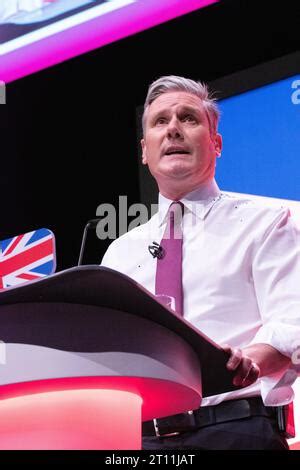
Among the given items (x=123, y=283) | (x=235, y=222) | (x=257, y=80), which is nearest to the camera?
(x=123, y=283)

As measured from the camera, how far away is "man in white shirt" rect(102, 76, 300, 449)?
1.42 meters

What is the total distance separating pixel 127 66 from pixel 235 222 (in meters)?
1.99

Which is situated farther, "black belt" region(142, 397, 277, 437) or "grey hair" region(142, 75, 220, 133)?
"grey hair" region(142, 75, 220, 133)

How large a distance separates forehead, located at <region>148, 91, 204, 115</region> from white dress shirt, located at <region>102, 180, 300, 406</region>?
0.27 meters

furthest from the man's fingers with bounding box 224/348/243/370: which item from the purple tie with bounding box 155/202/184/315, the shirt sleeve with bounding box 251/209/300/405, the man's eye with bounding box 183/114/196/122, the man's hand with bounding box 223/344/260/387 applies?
the man's eye with bounding box 183/114/196/122

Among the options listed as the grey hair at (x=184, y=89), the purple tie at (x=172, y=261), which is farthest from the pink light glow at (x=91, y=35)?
the purple tie at (x=172, y=261)

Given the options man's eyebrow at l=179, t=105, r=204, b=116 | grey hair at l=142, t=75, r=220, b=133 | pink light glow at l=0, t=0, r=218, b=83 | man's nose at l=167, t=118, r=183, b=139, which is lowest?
man's nose at l=167, t=118, r=183, b=139

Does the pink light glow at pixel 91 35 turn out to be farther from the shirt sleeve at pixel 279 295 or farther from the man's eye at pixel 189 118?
the shirt sleeve at pixel 279 295

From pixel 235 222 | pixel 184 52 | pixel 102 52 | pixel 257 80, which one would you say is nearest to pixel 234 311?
pixel 235 222

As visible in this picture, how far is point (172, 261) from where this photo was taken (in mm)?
1695

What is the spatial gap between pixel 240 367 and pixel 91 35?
2.57 m

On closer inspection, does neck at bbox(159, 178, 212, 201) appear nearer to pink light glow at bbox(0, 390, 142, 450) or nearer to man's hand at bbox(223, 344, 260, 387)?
man's hand at bbox(223, 344, 260, 387)

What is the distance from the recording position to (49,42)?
3.40m

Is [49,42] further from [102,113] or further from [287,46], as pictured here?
[287,46]
